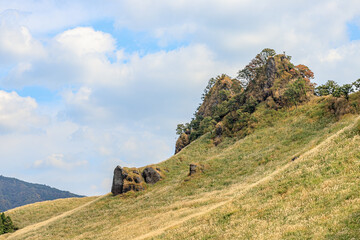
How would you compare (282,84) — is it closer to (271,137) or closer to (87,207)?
(271,137)

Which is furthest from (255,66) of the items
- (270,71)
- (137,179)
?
(137,179)

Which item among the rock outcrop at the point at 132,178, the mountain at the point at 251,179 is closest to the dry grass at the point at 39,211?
the mountain at the point at 251,179

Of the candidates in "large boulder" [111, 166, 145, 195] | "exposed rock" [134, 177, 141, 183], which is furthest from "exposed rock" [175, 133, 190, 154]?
"exposed rock" [134, 177, 141, 183]

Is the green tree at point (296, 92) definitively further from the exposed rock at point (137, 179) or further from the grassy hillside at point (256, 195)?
the exposed rock at point (137, 179)

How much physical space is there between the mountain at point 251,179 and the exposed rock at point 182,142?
855 mm

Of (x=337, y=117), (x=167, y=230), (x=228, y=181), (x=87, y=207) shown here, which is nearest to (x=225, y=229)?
(x=167, y=230)

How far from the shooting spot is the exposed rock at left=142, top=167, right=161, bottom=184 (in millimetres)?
76125

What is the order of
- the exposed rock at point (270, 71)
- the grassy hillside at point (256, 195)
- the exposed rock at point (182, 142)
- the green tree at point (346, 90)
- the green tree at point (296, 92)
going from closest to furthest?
the grassy hillside at point (256, 195) < the green tree at point (346, 90) < the green tree at point (296, 92) < the exposed rock at point (270, 71) < the exposed rock at point (182, 142)

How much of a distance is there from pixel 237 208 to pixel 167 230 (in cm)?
737

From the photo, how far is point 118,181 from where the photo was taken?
250 feet

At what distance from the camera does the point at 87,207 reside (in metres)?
72.4

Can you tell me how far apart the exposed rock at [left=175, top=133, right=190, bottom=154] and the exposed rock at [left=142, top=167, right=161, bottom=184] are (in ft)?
145

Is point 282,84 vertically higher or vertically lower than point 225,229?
higher

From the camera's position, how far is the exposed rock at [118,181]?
75625mm
